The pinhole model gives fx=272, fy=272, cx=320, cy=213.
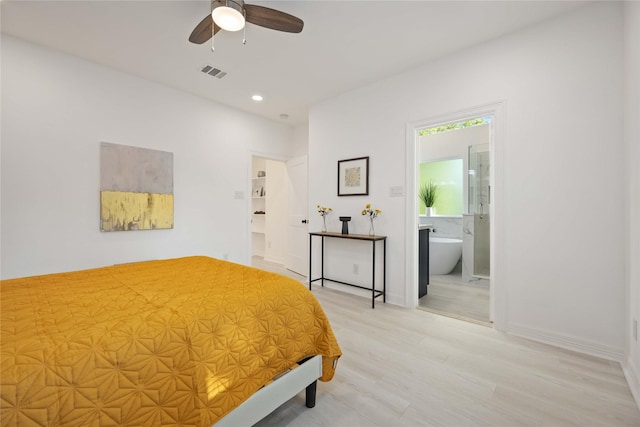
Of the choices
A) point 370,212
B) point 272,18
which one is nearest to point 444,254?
point 370,212

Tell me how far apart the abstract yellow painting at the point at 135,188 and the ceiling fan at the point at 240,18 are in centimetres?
183

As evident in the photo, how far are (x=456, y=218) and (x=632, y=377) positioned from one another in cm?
359

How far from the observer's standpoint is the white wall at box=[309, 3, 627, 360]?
2.04 meters

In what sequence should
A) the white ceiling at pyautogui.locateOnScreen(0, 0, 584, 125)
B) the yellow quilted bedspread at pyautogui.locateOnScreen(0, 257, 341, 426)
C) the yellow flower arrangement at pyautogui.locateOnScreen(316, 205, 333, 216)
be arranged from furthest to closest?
the yellow flower arrangement at pyautogui.locateOnScreen(316, 205, 333, 216) → the white ceiling at pyautogui.locateOnScreen(0, 0, 584, 125) → the yellow quilted bedspread at pyautogui.locateOnScreen(0, 257, 341, 426)

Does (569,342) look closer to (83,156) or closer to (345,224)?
(345,224)

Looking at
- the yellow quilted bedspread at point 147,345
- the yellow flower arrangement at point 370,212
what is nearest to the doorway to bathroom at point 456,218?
the yellow flower arrangement at point 370,212

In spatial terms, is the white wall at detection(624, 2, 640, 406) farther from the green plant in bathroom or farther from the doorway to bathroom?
the green plant in bathroom

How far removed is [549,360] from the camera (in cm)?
199

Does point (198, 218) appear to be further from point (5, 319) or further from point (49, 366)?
→ point (49, 366)

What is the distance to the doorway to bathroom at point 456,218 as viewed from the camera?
338cm

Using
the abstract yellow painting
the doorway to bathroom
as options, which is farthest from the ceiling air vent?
the doorway to bathroom

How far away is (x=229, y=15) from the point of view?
5.74ft

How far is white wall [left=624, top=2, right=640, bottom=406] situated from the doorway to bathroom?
3.83 ft

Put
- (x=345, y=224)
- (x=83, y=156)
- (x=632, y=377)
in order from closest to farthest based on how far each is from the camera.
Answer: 1. (x=632, y=377)
2. (x=83, y=156)
3. (x=345, y=224)
